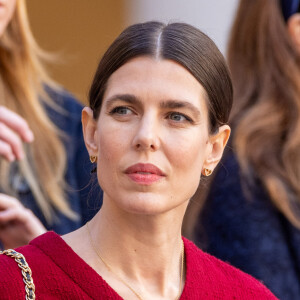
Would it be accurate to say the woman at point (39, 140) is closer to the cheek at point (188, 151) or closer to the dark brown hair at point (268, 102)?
the dark brown hair at point (268, 102)

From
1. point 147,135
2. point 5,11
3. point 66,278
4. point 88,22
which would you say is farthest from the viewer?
point 88,22

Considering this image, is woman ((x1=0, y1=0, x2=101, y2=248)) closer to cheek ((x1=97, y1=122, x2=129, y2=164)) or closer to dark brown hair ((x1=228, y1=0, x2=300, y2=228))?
dark brown hair ((x1=228, y1=0, x2=300, y2=228))

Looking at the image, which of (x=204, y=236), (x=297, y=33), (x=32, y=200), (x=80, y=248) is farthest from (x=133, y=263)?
(x=297, y=33)

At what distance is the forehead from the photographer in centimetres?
238

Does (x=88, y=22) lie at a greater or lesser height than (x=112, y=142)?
lesser

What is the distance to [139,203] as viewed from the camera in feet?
7.75

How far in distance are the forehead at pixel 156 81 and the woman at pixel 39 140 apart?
994mm

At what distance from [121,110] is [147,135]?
12 centimetres

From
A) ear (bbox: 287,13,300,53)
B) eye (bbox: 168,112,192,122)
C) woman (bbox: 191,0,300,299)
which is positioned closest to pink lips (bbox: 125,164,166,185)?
eye (bbox: 168,112,192,122)

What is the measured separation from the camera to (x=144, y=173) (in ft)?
7.72

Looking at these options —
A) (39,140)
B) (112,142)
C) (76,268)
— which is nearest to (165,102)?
(112,142)

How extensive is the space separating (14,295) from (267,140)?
1.81 metres

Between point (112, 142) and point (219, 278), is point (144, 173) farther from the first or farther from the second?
point (219, 278)

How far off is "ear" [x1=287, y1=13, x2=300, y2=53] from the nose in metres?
1.74
